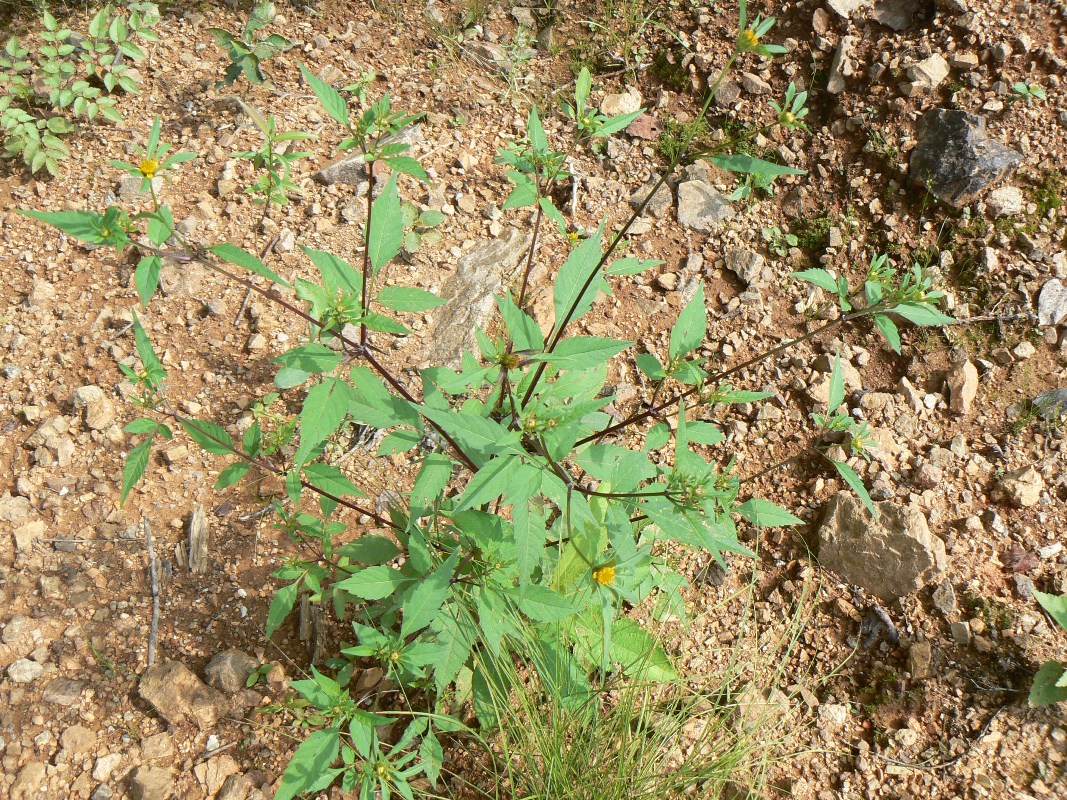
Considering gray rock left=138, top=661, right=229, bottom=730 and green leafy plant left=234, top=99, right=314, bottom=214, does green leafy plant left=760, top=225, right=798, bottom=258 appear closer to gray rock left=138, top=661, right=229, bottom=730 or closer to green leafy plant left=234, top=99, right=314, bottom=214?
green leafy plant left=234, top=99, right=314, bottom=214

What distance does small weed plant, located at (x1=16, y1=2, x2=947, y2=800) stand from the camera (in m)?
1.64

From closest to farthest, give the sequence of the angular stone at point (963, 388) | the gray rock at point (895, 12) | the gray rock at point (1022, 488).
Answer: the gray rock at point (1022, 488)
the angular stone at point (963, 388)
the gray rock at point (895, 12)

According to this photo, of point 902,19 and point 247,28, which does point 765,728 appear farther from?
point 247,28

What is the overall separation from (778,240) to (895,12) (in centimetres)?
137

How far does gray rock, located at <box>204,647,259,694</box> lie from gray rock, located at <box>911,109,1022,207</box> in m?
3.45

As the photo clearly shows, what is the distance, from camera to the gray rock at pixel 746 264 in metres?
3.48

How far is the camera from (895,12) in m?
3.77

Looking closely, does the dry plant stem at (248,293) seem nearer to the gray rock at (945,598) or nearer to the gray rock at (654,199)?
the gray rock at (654,199)

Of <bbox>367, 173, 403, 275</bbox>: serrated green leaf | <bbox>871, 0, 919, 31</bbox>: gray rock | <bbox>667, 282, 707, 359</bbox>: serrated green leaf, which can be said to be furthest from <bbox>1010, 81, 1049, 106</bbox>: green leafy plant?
<bbox>367, 173, 403, 275</bbox>: serrated green leaf

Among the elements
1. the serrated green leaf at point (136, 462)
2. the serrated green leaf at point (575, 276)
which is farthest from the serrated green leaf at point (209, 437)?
the serrated green leaf at point (575, 276)

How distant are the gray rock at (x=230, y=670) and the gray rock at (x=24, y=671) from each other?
53 cm

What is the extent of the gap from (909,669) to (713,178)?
2371 mm

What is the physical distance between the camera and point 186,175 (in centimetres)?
354

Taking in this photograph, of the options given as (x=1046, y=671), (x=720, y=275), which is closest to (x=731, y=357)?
(x=720, y=275)
